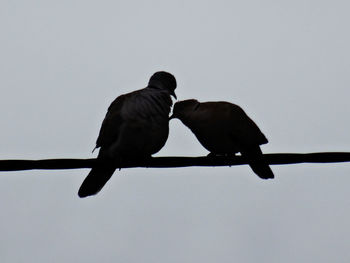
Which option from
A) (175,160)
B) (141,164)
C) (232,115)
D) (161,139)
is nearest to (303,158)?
(175,160)

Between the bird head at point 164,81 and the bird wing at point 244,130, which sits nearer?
the bird wing at point 244,130

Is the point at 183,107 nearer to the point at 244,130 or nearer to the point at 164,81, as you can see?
the point at 164,81

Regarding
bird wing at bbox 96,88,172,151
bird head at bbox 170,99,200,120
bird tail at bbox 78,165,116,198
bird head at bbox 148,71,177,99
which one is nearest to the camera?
bird tail at bbox 78,165,116,198

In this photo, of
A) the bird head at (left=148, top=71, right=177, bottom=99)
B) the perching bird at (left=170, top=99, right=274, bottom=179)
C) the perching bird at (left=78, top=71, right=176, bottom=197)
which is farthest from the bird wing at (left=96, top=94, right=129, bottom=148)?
the bird head at (left=148, top=71, right=177, bottom=99)

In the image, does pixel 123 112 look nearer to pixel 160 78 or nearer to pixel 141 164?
pixel 141 164

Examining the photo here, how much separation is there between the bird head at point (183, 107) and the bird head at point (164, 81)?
256mm

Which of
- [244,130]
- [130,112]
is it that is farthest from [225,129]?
[130,112]

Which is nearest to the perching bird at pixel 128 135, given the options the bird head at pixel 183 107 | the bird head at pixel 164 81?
A: the bird head at pixel 183 107

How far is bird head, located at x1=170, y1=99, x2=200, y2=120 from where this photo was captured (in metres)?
6.36

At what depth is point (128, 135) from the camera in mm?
5066

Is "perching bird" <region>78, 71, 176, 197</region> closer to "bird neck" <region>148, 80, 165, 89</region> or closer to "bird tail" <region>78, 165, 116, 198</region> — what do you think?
"bird tail" <region>78, 165, 116, 198</region>

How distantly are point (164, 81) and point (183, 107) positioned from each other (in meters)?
0.39

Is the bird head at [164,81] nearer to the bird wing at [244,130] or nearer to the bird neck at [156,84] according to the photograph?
the bird neck at [156,84]

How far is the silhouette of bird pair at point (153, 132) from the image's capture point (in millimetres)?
5066
